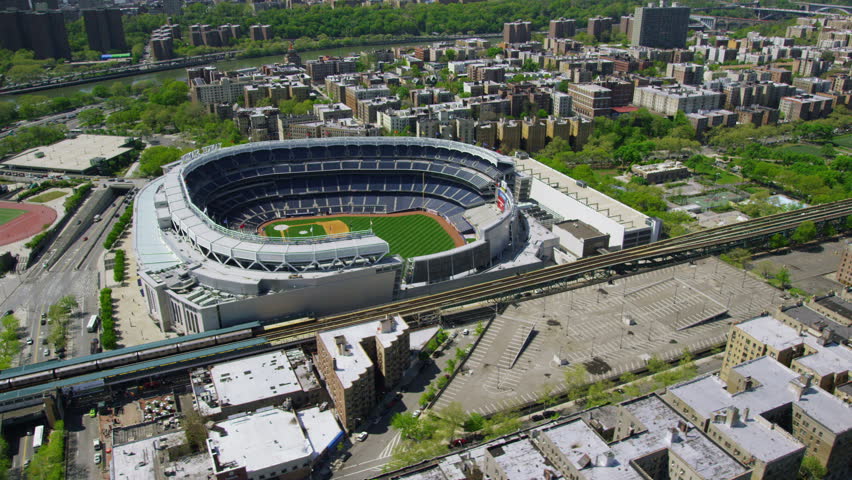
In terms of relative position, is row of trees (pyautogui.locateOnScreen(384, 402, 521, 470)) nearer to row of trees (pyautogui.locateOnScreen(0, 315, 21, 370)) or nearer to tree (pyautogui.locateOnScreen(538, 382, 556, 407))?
tree (pyautogui.locateOnScreen(538, 382, 556, 407))

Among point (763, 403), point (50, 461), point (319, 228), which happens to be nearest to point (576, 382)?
point (763, 403)

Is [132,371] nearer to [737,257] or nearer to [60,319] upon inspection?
[60,319]

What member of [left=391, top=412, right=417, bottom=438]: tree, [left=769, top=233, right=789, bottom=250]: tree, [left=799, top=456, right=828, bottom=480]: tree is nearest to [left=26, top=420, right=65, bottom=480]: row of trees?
[left=391, top=412, right=417, bottom=438]: tree

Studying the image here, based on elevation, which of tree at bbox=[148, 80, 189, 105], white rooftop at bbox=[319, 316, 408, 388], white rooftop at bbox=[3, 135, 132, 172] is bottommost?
white rooftop at bbox=[3, 135, 132, 172]

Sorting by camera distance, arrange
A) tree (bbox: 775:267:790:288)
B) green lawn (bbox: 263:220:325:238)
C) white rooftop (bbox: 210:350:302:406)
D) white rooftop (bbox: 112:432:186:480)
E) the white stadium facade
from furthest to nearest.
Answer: green lawn (bbox: 263:220:325:238)
tree (bbox: 775:267:790:288)
the white stadium facade
white rooftop (bbox: 210:350:302:406)
white rooftop (bbox: 112:432:186:480)

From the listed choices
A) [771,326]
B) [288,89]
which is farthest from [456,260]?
[288,89]

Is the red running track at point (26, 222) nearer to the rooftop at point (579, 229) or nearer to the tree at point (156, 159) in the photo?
the tree at point (156, 159)
